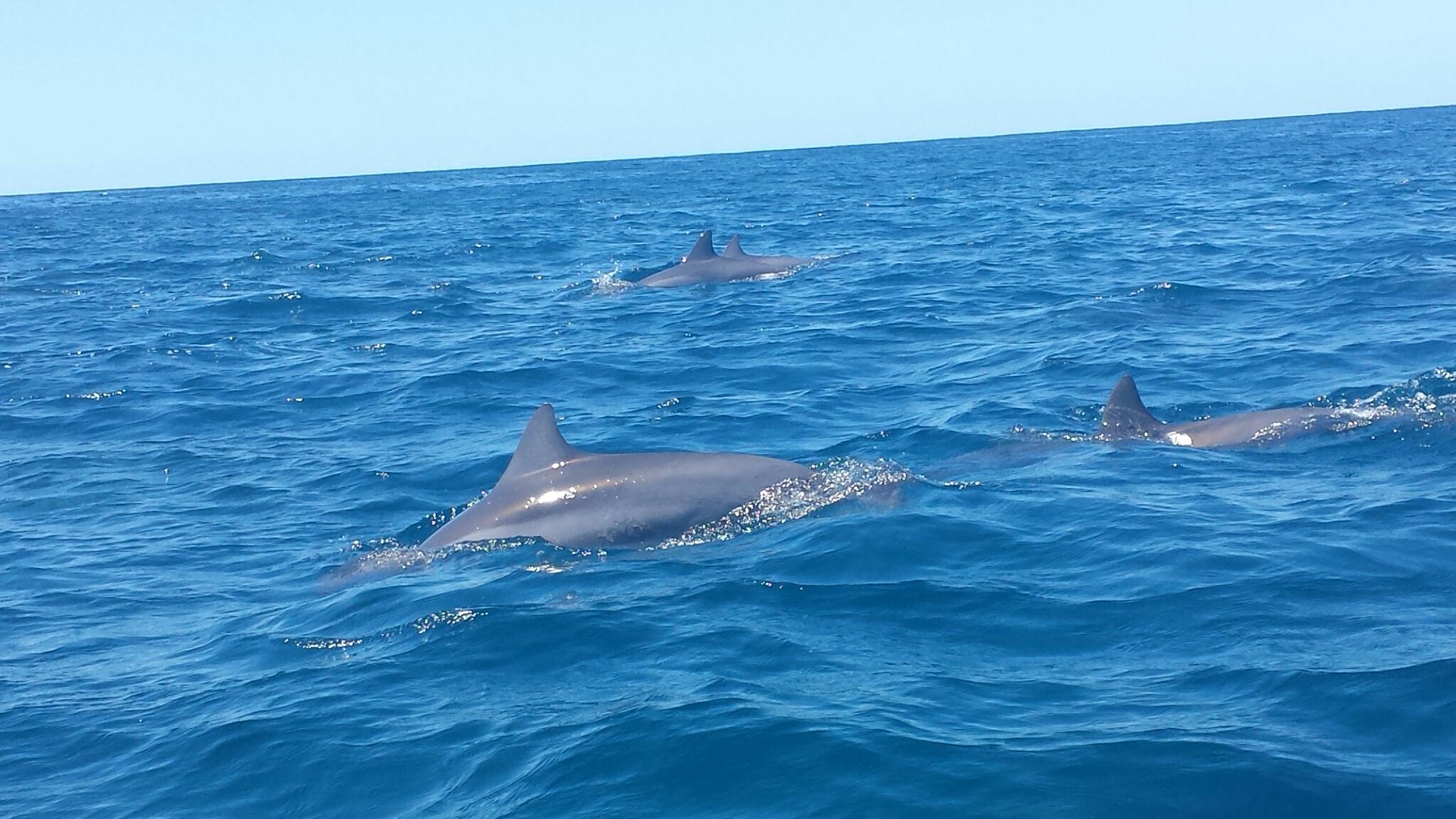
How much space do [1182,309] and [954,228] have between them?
17.5 metres

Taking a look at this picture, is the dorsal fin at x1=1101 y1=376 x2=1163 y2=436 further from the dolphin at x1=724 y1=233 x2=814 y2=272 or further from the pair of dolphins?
the dolphin at x1=724 y1=233 x2=814 y2=272

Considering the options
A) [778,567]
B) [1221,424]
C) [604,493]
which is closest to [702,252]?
[1221,424]

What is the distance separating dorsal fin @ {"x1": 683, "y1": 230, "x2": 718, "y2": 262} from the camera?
2922 centimetres

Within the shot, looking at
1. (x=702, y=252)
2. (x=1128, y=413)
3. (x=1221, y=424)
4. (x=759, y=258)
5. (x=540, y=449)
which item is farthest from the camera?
(x=759, y=258)

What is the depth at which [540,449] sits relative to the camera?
11641mm

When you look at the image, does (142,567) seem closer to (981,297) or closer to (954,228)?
(981,297)

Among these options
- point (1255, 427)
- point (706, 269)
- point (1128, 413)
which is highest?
point (706, 269)

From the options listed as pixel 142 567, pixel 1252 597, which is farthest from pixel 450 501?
pixel 1252 597

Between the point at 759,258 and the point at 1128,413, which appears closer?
the point at 1128,413

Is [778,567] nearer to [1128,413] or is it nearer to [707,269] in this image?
[1128,413]

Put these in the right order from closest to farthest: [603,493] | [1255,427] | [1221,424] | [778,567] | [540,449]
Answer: [778,567], [603,493], [540,449], [1255,427], [1221,424]

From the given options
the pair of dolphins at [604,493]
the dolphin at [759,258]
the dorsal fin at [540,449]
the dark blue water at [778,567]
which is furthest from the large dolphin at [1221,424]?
the dolphin at [759,258]

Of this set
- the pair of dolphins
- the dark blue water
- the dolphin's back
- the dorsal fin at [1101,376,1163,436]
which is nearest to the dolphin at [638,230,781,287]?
the dark blue water

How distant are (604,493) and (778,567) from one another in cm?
191
